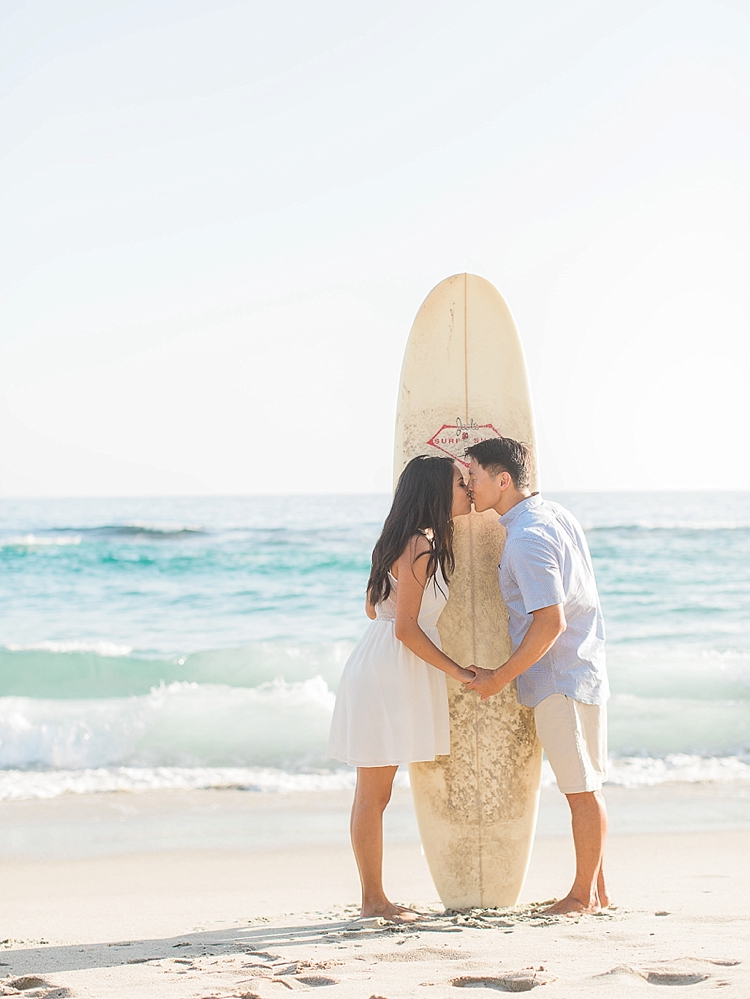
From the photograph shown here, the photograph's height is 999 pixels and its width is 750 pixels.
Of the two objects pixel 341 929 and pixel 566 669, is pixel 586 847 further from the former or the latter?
pixel 341 929

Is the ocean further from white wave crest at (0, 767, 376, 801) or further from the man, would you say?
the man

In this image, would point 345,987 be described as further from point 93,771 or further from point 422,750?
point 93,771

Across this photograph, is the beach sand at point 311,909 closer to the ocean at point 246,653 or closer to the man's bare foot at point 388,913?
the man's bare foot at point 388,913

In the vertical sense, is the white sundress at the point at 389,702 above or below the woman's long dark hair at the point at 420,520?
below

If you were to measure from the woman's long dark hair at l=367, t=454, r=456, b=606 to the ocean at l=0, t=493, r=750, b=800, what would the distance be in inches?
99.7

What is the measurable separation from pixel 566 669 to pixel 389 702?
54 cm

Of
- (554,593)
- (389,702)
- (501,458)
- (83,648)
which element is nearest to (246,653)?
(83,648)

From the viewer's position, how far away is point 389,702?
8.61 ft

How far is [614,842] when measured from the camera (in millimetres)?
3848

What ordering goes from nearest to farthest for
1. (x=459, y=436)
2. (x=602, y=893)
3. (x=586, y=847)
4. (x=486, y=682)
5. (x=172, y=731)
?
(x=486, y=682)
(x=586, y=847)
(x=602, y=893)
(x=459, y=436)
(x=172, y=731)

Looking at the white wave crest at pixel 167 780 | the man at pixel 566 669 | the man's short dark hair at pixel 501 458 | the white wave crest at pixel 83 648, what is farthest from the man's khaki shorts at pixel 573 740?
the white wave crest at pixel 83 648

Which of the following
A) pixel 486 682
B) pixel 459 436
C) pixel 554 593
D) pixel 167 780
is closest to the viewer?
pixel 554 593

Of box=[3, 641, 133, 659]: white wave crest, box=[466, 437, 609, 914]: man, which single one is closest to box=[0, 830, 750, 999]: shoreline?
box=[466, 437, 609, 914]: man

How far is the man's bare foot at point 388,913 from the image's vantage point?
2664mm
